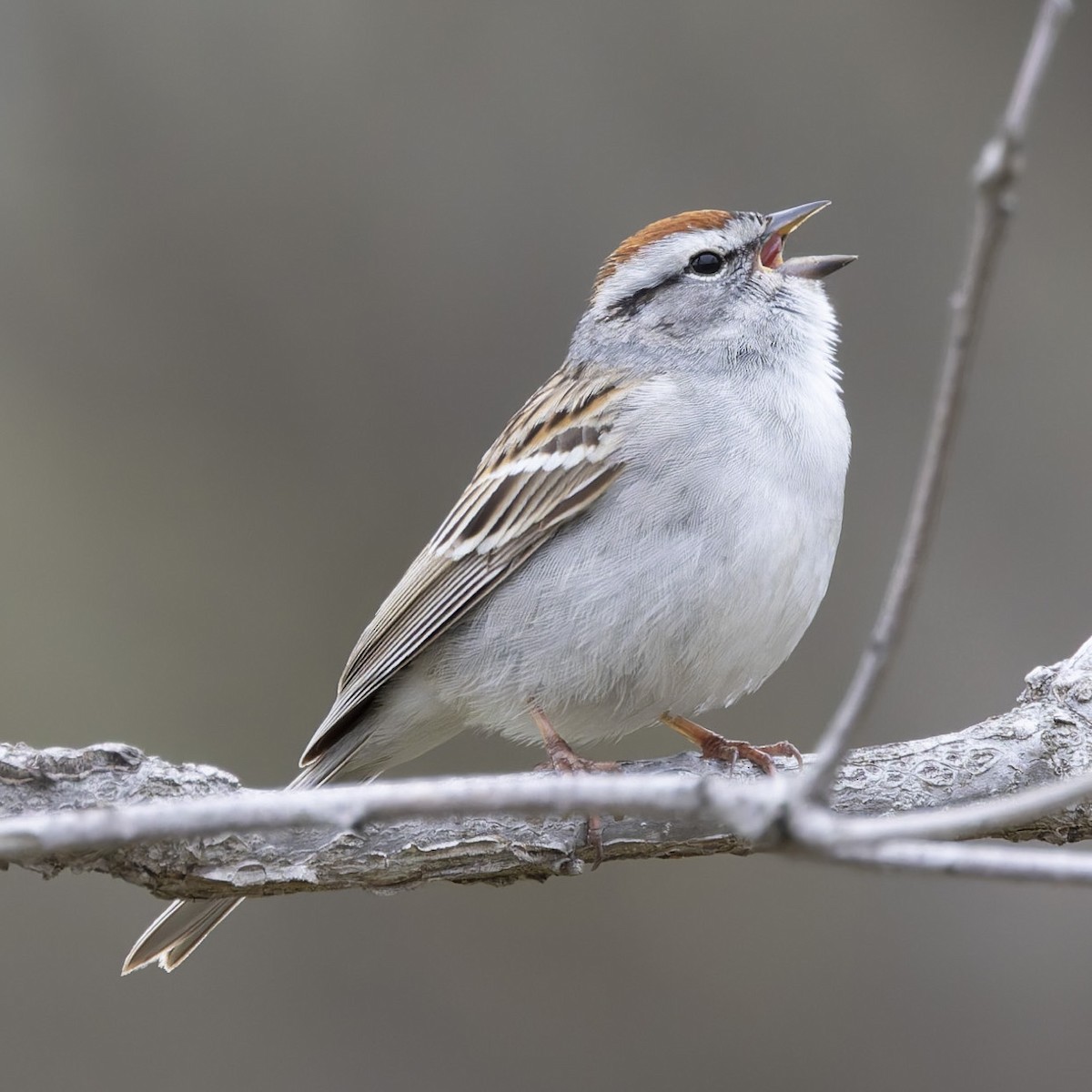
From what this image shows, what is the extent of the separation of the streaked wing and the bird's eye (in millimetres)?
434

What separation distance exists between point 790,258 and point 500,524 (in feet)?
3.93

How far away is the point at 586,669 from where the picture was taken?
11.9ft

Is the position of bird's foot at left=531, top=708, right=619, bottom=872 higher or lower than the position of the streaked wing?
lower

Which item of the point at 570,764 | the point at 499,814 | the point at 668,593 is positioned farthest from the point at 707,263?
the point at 499,814

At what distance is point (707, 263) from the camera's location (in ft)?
13.6

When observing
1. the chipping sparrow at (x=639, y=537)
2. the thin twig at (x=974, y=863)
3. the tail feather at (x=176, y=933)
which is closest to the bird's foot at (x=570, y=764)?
the chipping sparrow at (x=639, y=537)

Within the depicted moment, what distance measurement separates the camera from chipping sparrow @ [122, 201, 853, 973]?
11.4 ft

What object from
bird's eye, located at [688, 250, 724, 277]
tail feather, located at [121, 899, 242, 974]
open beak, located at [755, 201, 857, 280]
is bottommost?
tail feather, located at [121, 899, 242, 974]

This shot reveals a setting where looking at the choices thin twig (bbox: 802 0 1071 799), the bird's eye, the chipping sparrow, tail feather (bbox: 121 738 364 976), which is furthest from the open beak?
thin twig (bbox: 802 0 1071 799)

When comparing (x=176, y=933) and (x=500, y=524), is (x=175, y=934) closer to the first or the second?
(x=176, y=933)

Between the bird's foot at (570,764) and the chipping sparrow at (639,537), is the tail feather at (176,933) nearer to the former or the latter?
the chipping sparrow at (639,537)

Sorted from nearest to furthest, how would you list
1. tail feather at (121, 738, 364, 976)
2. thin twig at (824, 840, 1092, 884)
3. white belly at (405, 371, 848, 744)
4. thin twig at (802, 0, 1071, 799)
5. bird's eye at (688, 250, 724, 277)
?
thin twig at (802, 0, 1071, 799) < thin twig at (824, 840, 1092, 884) < white belly at (405, 371, 848, 744) < tail feather at (121, 738, 364, 976) < bird's eye at (688, 250, 724, 277)

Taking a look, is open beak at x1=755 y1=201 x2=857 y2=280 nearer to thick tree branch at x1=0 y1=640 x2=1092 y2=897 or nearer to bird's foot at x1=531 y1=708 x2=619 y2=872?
thick tree branch at x1=0 y1=640 x2=1092 y2=897

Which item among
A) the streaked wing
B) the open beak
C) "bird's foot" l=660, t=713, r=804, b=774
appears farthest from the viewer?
the open beak
